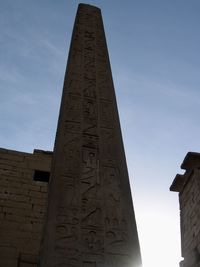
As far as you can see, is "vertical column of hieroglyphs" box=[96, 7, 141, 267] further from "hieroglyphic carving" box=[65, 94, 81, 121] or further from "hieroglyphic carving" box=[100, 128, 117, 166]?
"hieroglyphic carving" box=[65, 94, 81, 121]

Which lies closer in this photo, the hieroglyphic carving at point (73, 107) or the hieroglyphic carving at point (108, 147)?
the hieroglyphic carving at point (108, 147)

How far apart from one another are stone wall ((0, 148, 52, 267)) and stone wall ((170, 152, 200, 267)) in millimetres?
2902

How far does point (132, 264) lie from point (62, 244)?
0.47 meters

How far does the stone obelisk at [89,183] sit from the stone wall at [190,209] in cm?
438

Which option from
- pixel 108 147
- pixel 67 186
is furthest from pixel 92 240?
pixel 108 147

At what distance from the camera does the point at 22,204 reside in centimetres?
639

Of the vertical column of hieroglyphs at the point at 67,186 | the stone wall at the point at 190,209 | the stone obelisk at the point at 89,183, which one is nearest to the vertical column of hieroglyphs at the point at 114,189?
the stone obelisk at the point at 89,183

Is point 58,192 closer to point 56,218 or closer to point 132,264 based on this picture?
point 56,218

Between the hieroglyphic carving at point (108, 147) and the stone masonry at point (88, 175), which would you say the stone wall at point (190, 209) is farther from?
the hieroglyphic carving at point (108, 147)

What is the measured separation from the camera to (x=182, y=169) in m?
8.93

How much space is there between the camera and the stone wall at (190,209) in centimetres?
797

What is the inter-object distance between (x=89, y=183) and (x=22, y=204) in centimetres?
325

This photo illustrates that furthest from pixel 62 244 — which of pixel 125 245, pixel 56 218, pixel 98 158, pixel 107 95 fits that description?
pixel 107 95

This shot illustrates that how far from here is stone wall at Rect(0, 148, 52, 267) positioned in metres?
5.84
